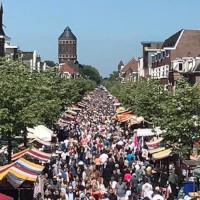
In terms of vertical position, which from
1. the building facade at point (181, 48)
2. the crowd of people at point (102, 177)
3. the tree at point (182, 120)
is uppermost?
the building facade at point (181, 48)

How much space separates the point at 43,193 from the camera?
25828mm

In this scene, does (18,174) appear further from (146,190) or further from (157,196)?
(146,190)

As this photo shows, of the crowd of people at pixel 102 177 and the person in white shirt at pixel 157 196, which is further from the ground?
the person in white shirt at pixel 157 196

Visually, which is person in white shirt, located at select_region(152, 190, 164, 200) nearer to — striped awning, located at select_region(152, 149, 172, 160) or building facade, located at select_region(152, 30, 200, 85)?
striped awning, located at select_region(152, 149, 172, 160)

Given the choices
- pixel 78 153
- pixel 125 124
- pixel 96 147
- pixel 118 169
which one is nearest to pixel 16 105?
pixel 118 169

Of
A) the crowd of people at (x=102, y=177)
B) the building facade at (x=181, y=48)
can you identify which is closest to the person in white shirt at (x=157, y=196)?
the crowd of people at (x=102, y=177)

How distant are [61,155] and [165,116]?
27.6 feet

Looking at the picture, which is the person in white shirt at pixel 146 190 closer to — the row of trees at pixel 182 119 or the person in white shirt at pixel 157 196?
the person in white shirt at pixel 157 196

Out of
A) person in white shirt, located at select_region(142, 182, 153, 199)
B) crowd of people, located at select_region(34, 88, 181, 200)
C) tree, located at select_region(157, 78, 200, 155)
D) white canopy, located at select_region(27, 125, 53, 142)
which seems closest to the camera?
person in white shirt, located at select_region(142, 182, 153, 199)

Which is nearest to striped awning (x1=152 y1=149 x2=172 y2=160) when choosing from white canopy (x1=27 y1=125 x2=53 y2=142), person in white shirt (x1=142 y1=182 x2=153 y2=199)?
person in white shirt (x1=142 y1=182 x2=153 y2=199)

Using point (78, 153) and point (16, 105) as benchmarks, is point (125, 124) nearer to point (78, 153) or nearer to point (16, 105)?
point (78, 153)

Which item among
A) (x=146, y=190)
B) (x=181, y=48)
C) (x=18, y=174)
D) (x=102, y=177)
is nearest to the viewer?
(x=18, y=174)

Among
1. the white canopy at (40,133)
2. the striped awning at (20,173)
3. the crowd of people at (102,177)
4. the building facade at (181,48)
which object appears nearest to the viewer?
the striped awning at (20,173)

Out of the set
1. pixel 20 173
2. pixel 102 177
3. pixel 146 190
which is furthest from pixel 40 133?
pixel 20 173
